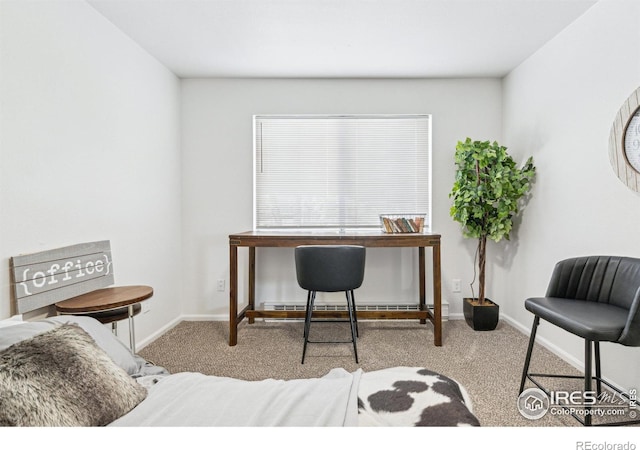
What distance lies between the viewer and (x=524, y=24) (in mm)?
2385

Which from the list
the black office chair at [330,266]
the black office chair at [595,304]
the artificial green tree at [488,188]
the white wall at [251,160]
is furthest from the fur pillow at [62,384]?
the artificial green tree at [488,188]

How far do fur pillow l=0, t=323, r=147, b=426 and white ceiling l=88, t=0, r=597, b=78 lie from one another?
208 centimetres

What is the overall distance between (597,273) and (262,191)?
271cm

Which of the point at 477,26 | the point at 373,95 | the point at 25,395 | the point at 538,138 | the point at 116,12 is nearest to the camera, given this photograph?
the point at 25,395

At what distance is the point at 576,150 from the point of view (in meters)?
2.31

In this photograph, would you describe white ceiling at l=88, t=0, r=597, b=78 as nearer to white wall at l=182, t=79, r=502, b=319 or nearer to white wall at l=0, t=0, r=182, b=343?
white wall at l=182, t=79, r=502, b=319

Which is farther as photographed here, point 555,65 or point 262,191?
point 262,191

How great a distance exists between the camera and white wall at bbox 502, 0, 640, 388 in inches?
75.9

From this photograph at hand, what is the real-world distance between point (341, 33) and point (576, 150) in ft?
5.98

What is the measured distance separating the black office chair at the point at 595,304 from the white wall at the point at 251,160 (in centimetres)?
143

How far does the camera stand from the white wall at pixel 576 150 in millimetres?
1927

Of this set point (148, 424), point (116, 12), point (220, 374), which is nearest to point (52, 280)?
point (220, 374)

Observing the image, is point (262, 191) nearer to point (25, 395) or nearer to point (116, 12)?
point (116, 12)

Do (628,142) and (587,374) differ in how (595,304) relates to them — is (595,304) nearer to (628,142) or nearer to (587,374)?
(587,374)
